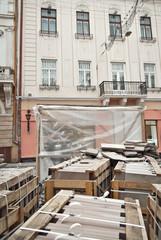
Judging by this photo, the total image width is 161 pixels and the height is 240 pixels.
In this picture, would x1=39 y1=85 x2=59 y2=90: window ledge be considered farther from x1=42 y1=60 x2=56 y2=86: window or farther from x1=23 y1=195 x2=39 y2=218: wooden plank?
x1=23 y1=195 x2=39 y2=218: wooden plank

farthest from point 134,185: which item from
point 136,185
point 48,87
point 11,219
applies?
point 48,87

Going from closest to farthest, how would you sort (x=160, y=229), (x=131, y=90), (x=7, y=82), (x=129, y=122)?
(x=160, y=229) < (x=129, y=122) < (x=7, y=82) < (x=131, y=90)

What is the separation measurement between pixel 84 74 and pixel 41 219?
11.8m

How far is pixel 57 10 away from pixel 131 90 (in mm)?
7582

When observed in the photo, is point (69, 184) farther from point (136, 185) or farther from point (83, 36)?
point (83, 36)

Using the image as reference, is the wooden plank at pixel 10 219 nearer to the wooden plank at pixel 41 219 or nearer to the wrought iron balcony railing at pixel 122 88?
the wooden plank at pixel 41 219

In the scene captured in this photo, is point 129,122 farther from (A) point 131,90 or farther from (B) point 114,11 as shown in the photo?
(B) point 114,11

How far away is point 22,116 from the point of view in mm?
11383

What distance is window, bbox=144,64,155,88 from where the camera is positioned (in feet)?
42.9

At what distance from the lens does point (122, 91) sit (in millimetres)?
12219

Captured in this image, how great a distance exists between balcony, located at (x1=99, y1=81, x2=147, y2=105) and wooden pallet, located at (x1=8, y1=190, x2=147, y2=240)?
10112 millimetres

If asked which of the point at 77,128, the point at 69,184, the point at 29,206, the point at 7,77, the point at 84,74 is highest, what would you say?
the point at 84,74

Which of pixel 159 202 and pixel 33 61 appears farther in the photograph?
pixel 33 61

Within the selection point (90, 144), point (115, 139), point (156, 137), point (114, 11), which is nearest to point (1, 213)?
point (90, 144)
